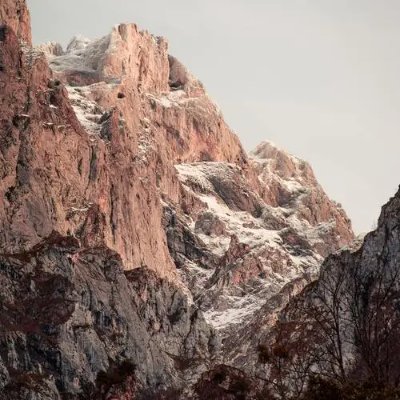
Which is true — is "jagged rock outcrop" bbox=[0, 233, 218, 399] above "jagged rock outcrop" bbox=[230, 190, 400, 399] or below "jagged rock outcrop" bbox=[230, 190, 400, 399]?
above

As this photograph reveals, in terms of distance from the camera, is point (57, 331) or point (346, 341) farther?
point (57, 331)

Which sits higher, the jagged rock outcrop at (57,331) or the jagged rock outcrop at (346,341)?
the jagged rock outcrop at (57,331)

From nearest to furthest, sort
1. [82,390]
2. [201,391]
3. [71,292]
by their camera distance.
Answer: [201,391] < [82,390] < [71,292]

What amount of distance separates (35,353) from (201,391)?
68714 mm

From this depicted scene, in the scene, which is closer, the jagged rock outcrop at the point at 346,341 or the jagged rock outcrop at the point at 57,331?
the jagged rock outcrop at the point at 346,341

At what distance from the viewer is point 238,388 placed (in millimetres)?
93875

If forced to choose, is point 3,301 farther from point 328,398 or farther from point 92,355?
point 328,398

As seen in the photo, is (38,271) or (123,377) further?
(38,271)

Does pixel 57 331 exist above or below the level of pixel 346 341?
above

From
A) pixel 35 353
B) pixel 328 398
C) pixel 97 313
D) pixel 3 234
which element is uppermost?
pixel 3 234

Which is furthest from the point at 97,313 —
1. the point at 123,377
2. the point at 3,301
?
the point at 123,377

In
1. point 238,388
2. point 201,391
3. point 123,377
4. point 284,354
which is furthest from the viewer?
point 123,377

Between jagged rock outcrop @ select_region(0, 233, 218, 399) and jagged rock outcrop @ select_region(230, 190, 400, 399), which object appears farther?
jagged rock outcrop @ select_region(0, 233, 218, 399)

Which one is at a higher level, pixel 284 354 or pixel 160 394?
pixel 160 394
